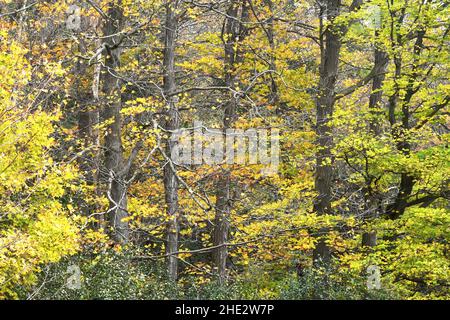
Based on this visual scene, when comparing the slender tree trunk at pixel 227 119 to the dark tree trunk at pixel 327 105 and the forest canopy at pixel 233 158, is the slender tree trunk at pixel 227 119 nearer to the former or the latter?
the forest canopy at pixel 233 158

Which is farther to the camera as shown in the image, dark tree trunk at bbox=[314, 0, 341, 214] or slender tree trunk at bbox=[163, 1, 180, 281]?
dark tree trunk at bbox=[314, 0, 341, 214]

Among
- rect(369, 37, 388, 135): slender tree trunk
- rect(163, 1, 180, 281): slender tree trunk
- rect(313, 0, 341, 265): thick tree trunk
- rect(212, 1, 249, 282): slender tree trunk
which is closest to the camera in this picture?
rect(163, 1, 180, 281): slender tree trunk

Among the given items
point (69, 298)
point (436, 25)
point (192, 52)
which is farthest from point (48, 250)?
point (192, 52)

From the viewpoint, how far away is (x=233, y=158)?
582 inches

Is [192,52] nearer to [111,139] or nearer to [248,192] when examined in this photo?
[248,192]

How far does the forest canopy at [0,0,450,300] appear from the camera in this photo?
8.24m

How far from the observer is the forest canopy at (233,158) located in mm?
8242

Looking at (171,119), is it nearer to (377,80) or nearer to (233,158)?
(233,158)

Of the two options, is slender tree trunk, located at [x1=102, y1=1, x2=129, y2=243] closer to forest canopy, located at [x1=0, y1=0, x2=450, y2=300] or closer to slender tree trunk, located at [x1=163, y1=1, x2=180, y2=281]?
forest canopy, located at [x1=0, y1=0, x2=450, y2=300]

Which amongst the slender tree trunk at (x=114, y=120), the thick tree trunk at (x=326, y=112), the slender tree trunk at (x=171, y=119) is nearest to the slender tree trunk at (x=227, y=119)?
the slender tree trunk at (x=171, y=119)

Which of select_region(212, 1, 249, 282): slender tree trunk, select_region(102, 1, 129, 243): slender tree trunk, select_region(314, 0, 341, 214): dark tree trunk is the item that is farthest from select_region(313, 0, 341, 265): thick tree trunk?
select_region(102, 1, 129, 243): slender tree trunk

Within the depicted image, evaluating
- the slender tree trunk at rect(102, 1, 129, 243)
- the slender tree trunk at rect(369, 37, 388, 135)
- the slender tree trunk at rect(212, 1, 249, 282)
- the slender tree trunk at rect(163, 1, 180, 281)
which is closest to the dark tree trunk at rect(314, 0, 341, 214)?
the slender tree trunk at rect(369, 37, 388, 135)

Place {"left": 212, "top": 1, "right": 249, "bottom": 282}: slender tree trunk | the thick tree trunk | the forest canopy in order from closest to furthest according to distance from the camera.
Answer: the forest canopy < the thick tree trunk < {"left": 212, "top": 1, "right": 249, "bottom": 282}: slender tree trunk

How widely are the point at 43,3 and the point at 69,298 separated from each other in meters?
9.85
